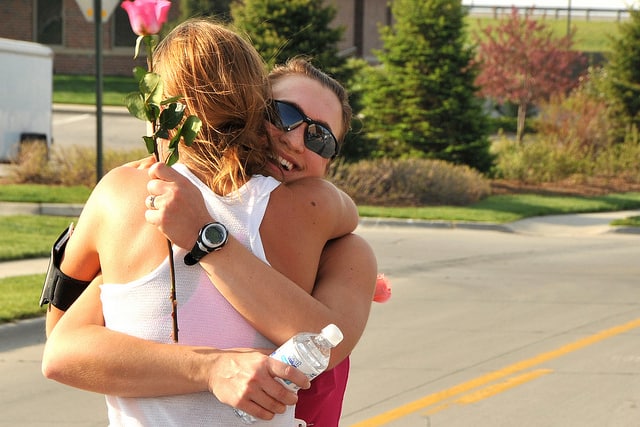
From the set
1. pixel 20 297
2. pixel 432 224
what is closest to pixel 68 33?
pixel 432 224

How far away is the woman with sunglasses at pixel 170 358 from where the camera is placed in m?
2.26

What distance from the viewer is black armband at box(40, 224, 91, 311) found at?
255 centimetres

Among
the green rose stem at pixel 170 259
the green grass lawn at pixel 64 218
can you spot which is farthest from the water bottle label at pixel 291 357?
the green grass lawn at pixel 64 218

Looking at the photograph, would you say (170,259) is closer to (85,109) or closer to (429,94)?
(429,94)

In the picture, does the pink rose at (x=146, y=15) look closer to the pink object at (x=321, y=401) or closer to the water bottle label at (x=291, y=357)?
the water bottle label at (x=291, y=357)

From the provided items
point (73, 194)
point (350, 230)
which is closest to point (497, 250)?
point (73, 194)

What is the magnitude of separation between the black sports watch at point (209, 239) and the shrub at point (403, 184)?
18.9 m

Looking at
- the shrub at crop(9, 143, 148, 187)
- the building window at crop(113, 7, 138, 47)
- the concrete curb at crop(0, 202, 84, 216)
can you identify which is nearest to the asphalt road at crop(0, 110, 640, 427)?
the concrete curb at crop(0, 202, 84, 216)

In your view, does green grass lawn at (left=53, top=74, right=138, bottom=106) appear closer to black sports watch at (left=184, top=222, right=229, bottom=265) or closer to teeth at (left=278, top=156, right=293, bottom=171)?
teeth at (left=278, top=156, right=293, bottom=171)

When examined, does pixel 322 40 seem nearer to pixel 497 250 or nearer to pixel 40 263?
pixel 497 250

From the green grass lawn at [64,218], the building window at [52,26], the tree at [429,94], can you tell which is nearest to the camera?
the green grass lawn at [64,218]

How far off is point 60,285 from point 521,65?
37.9 m

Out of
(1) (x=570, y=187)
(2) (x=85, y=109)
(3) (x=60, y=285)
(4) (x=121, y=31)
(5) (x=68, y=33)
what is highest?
(3) (x=60, y=285)

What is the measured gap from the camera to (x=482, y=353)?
8703 mm
